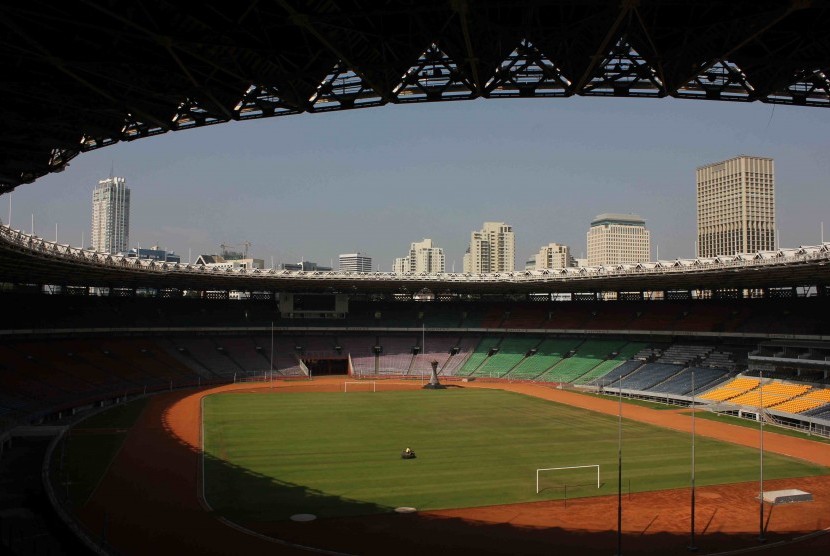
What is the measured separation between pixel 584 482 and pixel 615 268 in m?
42.6

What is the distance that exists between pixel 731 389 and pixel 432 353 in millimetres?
42075

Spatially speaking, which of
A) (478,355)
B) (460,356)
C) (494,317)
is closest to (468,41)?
(478,355)

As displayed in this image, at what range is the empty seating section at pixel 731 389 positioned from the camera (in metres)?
61.7

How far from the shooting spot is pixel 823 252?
54781 mm

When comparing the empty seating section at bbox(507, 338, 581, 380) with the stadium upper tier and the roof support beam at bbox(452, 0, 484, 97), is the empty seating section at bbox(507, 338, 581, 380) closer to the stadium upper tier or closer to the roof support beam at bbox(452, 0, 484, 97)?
the stadium upper tier

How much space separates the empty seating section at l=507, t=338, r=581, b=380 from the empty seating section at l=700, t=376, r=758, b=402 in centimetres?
2377

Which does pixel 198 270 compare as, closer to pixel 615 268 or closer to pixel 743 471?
pixel 615 268

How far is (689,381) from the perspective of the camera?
69.0 meters

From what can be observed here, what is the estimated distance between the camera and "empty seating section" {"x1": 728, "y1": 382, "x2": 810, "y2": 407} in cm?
5716

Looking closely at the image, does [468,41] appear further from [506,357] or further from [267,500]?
[506,357]

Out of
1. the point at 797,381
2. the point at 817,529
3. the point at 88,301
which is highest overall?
the point at 88,301

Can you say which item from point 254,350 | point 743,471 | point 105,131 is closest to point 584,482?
point 743,471

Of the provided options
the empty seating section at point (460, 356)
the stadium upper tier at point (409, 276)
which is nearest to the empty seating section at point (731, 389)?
the stadium upper tier at point (409, 276)

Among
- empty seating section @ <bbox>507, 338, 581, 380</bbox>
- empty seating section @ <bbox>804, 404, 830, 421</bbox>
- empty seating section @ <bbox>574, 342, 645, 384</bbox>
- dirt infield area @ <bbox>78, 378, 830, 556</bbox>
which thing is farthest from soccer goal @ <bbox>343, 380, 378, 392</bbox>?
empty seating section @ <bbox>804, 404, 830, 421</bbox>
